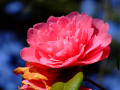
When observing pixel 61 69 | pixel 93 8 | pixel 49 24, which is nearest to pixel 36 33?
pixel 49 24

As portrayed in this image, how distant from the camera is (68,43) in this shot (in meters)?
0.89

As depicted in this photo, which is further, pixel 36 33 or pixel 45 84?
pixel 36 33

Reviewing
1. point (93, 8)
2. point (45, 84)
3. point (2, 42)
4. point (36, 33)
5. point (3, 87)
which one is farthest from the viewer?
point (2, 42)

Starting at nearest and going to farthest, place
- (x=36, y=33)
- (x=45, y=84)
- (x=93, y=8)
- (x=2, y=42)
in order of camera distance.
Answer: (x=45, y=84) → (x=36, y=33) → (x=93, y=8) → (x=2, y=42)

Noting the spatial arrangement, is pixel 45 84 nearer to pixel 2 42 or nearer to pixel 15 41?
pixel 15 41

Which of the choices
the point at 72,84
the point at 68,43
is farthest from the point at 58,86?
the point at 68,43

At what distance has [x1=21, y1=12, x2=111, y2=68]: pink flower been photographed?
0.88 meters

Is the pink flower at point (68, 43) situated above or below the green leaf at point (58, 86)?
above

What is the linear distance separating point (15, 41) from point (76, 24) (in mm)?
4178

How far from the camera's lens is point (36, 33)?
3.21ft

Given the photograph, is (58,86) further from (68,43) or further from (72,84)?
(68,43)

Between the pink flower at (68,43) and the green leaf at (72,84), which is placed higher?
the pink flower at (68,43)

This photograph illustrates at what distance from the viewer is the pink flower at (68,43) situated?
880mm

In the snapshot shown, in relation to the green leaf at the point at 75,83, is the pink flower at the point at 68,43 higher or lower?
higher
